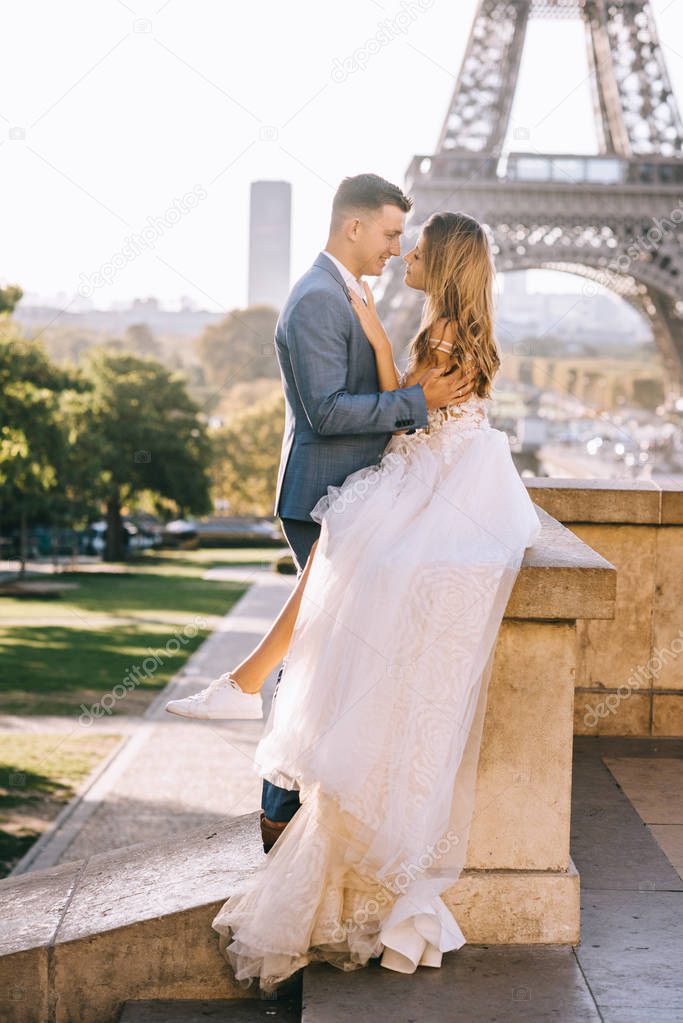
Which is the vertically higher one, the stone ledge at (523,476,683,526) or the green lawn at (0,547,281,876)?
the stone ledge at (523,476,683,526)

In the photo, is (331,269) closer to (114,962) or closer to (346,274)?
(346,274)

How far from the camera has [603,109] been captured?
4328cm

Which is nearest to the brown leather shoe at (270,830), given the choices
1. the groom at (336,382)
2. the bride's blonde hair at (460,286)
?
the groom at (336,382)

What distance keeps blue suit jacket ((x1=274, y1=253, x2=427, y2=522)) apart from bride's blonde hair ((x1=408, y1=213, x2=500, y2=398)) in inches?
7.8

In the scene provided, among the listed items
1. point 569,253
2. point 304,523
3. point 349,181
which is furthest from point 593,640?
point 569,253

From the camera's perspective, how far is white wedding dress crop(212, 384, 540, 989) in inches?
130

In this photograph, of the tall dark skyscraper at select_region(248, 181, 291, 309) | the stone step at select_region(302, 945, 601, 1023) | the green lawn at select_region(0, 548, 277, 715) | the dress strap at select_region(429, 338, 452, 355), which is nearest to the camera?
the stone step at select_region(302, 945, 601, 1023)

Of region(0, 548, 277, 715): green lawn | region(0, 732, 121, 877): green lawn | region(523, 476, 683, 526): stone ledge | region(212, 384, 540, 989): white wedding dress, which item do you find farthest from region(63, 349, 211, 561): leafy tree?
region(212, 384, 540, 989): white wedding dress

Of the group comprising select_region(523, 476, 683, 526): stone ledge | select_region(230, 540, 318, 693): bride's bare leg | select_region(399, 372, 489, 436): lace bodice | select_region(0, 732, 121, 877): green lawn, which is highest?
select_region(399, 372, 489, 436): lace bodice

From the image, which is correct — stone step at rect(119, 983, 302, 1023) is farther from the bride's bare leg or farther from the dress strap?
the dress strap

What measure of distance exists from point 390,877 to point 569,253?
3321 cm

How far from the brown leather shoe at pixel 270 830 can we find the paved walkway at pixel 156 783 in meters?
4.35

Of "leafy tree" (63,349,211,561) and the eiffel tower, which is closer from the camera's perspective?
the eiffel tower

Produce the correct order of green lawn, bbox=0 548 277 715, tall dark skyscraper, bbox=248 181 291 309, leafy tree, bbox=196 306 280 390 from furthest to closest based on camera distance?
tall dark skyscraper, bbox=248 181 291 309, leafy tree, bbox=196 306 280 390, green lawn, bbox=0 548 277 715
